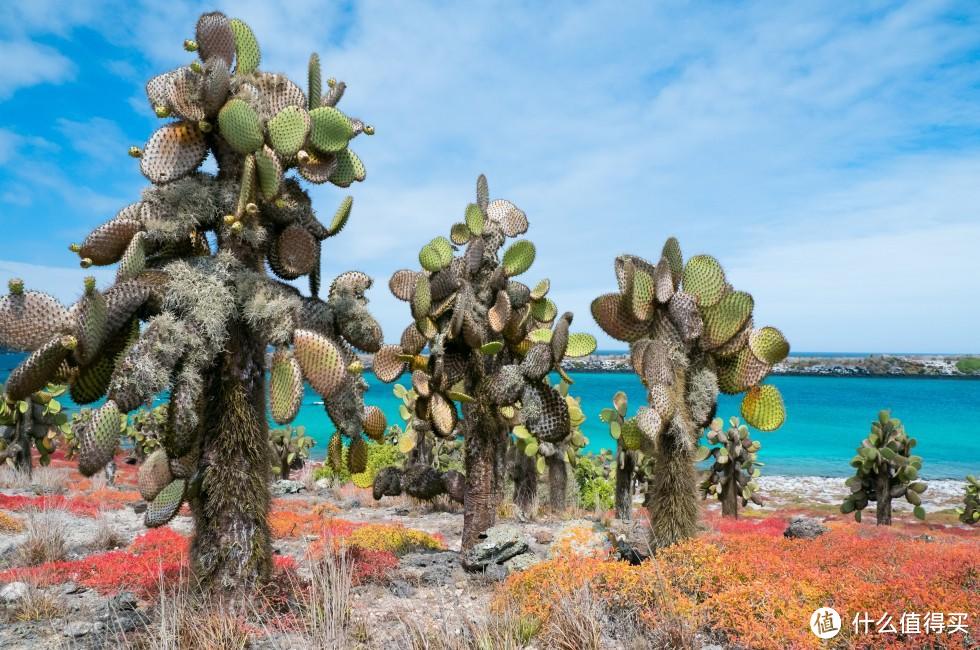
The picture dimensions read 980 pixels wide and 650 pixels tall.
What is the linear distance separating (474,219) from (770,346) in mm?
3294

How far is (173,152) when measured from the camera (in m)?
4.25

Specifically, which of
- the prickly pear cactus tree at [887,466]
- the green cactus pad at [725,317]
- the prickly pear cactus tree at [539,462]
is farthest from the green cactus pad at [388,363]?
the prickly pear cactus tree at [887,466]

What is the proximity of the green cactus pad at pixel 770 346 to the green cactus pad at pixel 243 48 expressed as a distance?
5068 millimetres

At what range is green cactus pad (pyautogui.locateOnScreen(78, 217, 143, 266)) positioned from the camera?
4.08 m

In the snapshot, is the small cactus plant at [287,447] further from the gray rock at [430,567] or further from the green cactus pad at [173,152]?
the green cactus pad at [173,152]

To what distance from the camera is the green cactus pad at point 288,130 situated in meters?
4.31

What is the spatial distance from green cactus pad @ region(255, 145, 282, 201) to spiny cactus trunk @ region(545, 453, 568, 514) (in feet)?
28.9

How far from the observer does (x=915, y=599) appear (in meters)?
4.24

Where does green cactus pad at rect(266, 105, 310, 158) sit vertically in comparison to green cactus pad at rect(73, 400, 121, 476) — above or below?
above

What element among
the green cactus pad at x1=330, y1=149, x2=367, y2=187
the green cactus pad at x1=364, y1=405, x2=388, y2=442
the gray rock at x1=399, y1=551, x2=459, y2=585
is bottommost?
the gray rock at x1=399, y1=551, x2=459, y2=585

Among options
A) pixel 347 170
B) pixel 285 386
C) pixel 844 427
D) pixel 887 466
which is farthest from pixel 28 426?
pixel 844 427

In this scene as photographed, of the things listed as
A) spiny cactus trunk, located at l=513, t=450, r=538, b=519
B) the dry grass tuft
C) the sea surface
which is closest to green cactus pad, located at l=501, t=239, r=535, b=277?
spiny cactus trunk, located at l=513, t=450, r=538, b=519

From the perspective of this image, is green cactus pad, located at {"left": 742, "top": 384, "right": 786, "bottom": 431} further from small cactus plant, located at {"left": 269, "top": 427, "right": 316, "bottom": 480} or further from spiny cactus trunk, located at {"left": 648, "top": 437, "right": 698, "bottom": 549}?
small cactus plant, located at {"left": 269, "top": 427, "right": 316, "bottom": 480}

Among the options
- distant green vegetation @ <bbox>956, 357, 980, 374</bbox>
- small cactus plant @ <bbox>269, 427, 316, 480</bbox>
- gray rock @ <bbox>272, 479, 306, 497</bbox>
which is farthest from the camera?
distant green vegetation @ <bbox>956, 357, 980, 374</bbox>
